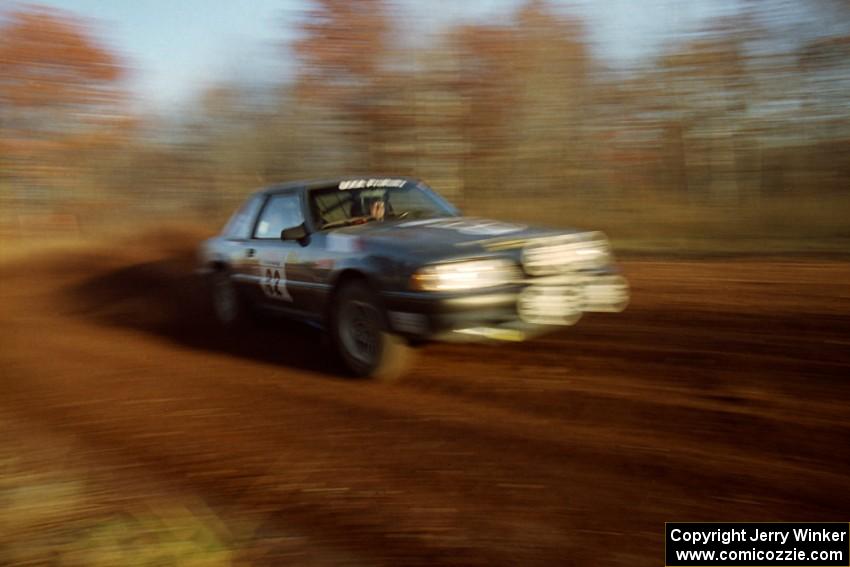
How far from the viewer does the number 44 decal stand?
711 centimetres

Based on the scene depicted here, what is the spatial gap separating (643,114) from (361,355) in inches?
647

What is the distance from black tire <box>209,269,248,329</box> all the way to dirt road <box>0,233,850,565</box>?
0.86 ft

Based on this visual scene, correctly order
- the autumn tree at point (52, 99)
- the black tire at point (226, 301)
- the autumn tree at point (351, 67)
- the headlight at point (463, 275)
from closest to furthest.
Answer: the headlight at point (463, 275)
the black tire at point (226, 301)
the autumn tree at point (351, 67)
the autumn tree at point (52, 99)

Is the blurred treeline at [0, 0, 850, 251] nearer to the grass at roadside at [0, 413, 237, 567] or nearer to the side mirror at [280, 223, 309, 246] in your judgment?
the side mirror at [280, 223, 309, 246]

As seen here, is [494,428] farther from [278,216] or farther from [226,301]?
[226,301]

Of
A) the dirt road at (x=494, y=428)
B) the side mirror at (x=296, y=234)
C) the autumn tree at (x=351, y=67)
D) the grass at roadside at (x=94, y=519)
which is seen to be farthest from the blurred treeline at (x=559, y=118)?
the grass at roadside at (x=94, y=519)

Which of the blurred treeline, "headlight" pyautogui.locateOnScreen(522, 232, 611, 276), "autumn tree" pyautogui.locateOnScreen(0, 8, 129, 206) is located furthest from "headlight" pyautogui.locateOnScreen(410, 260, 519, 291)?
"autumn tree" pyautogui.locateOnScreen(0, 8, 129, 206)

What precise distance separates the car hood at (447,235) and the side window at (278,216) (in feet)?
2.64

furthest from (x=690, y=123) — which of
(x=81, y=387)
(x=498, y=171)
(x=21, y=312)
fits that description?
(x=81, y=387)

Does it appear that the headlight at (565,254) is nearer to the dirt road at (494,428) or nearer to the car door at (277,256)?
the dirt road at (494,428)

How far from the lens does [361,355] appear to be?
19.6ft

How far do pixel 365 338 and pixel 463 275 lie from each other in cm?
109

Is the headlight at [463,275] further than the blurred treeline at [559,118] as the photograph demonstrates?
No

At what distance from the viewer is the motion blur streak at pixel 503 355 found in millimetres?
3408
